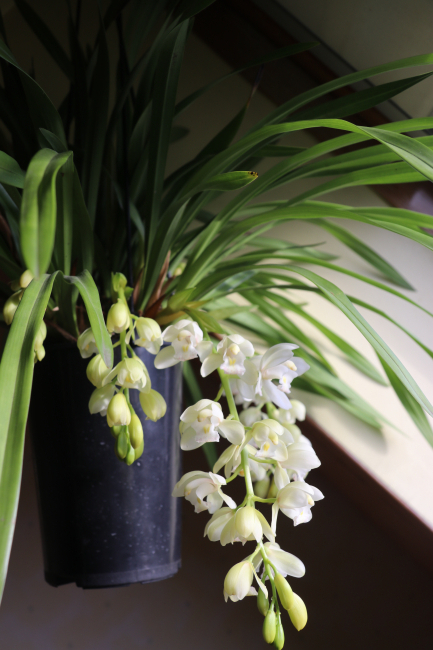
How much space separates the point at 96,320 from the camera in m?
0.35

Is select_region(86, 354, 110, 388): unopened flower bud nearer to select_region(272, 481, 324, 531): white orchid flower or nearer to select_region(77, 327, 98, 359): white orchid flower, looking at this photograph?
select_region(77, 327, 98, 359): white orchid flower

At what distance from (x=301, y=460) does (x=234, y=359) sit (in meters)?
0.11

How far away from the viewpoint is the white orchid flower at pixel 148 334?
44 cm

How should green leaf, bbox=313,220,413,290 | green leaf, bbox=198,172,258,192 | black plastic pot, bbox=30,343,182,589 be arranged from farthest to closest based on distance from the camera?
green leaf, bbox=313,220,413,290 < black plastic pot, bbox=30,343,182,589 < green leaf, bbox=198,172,258,192

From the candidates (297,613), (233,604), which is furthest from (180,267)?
(233,604)

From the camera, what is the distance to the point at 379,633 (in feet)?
2.93

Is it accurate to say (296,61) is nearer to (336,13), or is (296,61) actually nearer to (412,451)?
(336,13)

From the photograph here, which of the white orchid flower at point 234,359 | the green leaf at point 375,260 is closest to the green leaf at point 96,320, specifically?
the white orchid flower at point 234,359

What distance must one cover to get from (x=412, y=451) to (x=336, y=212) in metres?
0.43

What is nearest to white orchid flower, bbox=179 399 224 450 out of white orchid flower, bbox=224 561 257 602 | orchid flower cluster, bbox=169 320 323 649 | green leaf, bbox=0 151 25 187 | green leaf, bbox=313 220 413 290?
orchid flower cluster, bbox=169 320 323 649

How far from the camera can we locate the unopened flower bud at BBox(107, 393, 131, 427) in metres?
0.38

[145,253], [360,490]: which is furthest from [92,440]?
[360,490]

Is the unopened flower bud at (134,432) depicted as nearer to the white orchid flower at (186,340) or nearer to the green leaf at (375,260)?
the white orchid flower at (186,340)

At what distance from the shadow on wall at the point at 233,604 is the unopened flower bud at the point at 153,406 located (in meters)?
0.61
